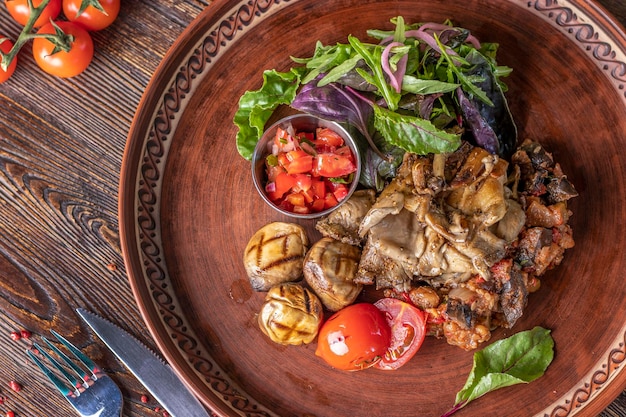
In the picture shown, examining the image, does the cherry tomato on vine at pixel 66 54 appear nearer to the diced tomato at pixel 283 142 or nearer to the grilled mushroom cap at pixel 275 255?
the diced tomato at pixel 283 142

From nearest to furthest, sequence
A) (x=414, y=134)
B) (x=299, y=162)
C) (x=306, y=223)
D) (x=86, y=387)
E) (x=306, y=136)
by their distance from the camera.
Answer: (x=414, y=134)
(x=299, y=162)
(x=306, y=136)
(x=306, y=223)
(x=86, y=387)

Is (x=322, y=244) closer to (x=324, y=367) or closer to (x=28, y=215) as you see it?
(x=324, y=367)

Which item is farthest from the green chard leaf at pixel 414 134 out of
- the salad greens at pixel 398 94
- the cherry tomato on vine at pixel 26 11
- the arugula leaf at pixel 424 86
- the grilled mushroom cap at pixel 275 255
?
the cherry tomato on vine at pixel 26 11

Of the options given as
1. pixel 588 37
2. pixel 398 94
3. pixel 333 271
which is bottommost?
pixel 333 271

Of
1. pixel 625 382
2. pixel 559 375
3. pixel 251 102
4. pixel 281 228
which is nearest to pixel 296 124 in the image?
pixel 251 102

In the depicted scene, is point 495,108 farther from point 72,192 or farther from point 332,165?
point 72,192

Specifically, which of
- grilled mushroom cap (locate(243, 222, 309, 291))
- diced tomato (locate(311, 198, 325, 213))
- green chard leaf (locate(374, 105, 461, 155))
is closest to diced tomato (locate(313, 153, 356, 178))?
diced tomato (locate(311, 198, 325, 213))

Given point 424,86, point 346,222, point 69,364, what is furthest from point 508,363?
point 69,364

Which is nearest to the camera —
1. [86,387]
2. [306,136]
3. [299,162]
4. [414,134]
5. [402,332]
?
[414,134]
